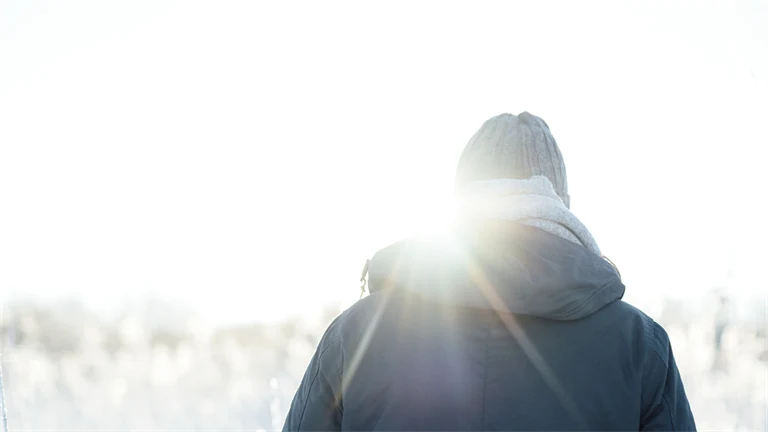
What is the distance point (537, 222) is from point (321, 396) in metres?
0.63

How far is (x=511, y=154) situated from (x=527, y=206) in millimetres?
242

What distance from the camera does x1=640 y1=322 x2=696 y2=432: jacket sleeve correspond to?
1.61 meters

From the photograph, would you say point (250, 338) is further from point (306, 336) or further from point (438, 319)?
point (438, 319)

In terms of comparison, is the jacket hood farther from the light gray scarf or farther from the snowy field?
the snowy field

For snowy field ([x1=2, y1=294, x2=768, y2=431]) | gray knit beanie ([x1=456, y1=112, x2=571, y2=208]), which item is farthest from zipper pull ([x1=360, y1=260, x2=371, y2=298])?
snowy field ([x1=2, y1=294, x2=768, y2=431])

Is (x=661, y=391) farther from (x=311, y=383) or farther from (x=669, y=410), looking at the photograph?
(x=311, y=383)

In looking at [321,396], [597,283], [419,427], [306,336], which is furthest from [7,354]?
[597,283]

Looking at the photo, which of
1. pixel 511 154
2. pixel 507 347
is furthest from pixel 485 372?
pixel 511 154

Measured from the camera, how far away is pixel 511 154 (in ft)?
6.30

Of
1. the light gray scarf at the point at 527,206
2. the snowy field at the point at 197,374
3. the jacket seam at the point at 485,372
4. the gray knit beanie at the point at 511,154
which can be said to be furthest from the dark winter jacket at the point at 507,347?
the snowy field at the point at 197,374

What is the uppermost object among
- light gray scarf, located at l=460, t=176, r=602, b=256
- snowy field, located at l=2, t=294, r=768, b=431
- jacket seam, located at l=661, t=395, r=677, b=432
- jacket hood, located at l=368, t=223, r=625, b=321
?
light gray scarf, located at l=460, t=176, r=602, b=256

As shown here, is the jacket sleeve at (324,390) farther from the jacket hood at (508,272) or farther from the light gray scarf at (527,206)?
the light gray scarf at (527,206)

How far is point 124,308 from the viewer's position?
334 inches

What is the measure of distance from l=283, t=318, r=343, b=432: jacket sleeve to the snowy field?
261cm
